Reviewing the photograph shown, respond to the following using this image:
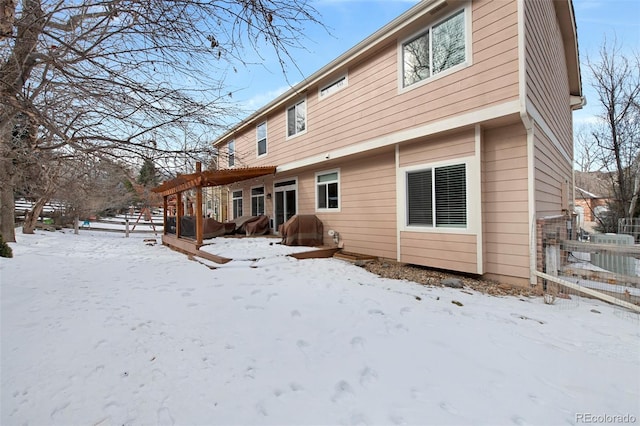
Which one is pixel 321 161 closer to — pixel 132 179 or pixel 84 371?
pixel 132 179

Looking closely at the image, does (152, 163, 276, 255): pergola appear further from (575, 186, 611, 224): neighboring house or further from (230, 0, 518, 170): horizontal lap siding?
(575, 186, 611, 224): neighboring house

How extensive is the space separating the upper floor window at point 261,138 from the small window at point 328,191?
11.9 ft

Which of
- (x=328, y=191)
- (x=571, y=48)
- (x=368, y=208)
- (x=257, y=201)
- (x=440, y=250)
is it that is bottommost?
(x=440, y=250)

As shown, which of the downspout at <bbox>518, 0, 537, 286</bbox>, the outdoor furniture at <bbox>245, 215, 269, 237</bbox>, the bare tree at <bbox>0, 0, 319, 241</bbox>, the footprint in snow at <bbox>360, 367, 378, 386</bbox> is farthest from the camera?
the outdoor furniture at <bbox>245, 215, 269, 237</bbox>

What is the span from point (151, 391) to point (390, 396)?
1834 millimetres

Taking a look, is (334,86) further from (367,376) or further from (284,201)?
(367,376)

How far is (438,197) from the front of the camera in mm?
Answer: 6082

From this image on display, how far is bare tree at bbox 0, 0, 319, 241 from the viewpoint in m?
2.74

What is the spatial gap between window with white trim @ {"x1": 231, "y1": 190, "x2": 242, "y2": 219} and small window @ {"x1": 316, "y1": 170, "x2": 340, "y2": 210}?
607 centimetres

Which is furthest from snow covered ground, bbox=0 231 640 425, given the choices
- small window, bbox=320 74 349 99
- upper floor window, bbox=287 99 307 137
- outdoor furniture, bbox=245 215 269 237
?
upper floor window, bbox=287 99 307 137

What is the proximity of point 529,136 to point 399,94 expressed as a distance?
112 inches

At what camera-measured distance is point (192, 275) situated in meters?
5.95

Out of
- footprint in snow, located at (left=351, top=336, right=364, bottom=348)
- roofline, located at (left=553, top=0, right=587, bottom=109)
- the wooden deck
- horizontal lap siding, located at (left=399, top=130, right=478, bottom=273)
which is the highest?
roofline, located at (left=553, top=0, right=587, bottom=109)

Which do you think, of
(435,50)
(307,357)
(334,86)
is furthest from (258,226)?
(307,357)
